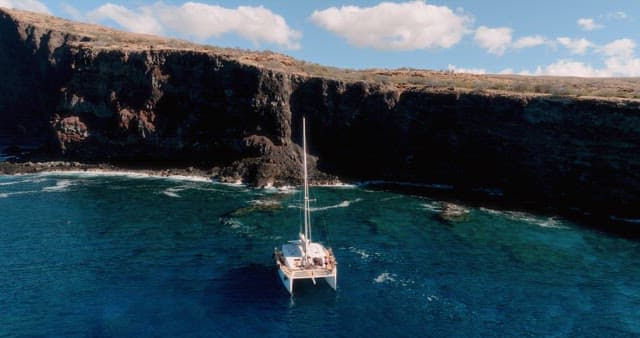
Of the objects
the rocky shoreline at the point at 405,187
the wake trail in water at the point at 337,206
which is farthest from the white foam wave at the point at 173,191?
the wake trail in water at the point at 337,206

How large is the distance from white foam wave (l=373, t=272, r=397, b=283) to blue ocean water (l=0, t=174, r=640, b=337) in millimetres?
217

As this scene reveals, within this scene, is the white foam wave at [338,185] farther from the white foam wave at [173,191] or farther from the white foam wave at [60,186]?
the white foam wave at [60,186]

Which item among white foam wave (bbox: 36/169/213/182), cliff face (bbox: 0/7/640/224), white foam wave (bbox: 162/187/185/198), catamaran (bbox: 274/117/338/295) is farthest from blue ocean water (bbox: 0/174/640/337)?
white foam wave (bbox: 36/169/213/182)

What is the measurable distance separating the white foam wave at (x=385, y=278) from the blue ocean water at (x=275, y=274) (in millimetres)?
217

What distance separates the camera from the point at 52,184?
95.4 metres

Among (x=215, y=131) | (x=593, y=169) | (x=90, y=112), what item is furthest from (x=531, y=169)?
(x=90, y=112)

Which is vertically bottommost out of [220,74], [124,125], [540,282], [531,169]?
[540,282]

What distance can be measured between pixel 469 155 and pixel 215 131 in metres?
53.2

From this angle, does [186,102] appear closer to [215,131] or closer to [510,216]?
[215,131]

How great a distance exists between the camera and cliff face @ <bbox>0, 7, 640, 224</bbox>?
85.1 meters

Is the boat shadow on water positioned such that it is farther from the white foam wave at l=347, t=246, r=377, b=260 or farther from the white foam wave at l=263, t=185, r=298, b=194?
the white foam wave at l=263, t=185, r=298, b=194

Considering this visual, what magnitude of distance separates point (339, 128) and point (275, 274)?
5657 cm

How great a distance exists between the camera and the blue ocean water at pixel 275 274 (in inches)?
1781

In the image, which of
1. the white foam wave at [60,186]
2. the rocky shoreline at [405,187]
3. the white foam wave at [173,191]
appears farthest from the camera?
the white foam wave at [60,186]
